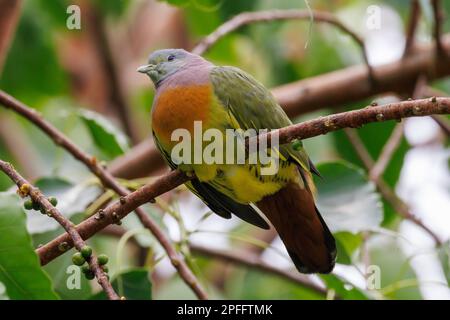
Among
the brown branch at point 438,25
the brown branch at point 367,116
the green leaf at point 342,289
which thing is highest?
the brown branch at point 438,25

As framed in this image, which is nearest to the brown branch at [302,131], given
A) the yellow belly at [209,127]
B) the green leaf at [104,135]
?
the yellow belly at [209,127]

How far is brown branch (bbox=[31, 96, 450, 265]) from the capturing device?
5.89 feet

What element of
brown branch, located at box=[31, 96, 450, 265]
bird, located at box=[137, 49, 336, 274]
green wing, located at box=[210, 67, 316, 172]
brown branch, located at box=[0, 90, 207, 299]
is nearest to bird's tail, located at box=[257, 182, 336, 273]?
bird, located at box=[137, 49, 336, 274]

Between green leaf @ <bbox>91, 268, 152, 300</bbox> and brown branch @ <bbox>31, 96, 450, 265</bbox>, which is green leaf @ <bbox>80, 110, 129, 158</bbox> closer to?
green leaf @ <bbox>91, 268, 152, 300</bbox>

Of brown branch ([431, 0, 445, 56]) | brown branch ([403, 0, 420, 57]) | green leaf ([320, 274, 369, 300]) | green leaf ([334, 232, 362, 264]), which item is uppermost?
brown branch ([403, 0, 420, 57])

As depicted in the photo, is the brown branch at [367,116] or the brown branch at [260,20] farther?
the brown branch at [260,20]

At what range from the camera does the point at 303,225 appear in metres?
2.79

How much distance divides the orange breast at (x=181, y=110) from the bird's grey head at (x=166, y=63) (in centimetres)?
27

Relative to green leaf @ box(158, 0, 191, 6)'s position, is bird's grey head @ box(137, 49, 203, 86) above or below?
below

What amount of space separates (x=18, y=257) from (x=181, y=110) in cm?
74

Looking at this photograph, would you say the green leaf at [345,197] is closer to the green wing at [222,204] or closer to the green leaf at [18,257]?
the green wing at [222,204]

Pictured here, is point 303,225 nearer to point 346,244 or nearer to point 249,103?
point 346,244

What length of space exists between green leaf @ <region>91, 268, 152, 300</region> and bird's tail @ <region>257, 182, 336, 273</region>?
46 cm

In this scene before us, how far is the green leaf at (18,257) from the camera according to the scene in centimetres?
211
